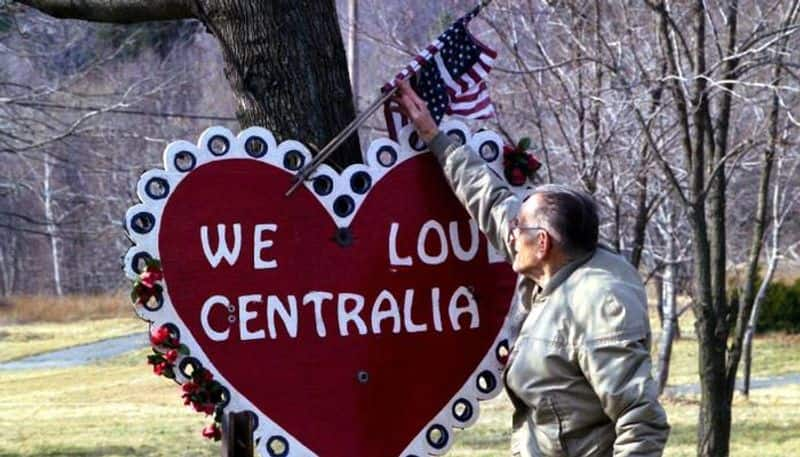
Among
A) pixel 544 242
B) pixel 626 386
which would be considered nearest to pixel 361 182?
pixel 544 242

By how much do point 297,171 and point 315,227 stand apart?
16 cm

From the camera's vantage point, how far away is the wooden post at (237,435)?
357cm

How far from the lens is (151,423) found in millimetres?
15766

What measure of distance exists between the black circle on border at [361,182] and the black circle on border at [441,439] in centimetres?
73

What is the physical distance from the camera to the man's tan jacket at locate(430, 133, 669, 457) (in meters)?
3.29

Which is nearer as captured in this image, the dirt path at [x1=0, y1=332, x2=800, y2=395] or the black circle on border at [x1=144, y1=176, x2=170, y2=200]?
the black circle on border at [x1=144, y1=176, x2=170, y2=200]

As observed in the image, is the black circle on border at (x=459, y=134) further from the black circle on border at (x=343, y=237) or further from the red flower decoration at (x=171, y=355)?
the red flower decoration at (x=171, y=355)

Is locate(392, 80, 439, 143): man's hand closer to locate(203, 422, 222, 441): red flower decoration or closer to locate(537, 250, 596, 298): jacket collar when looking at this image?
locate(537, 250, 596, 298): jacket collar

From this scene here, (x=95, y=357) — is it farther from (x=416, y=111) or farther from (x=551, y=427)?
(x=551, y=427)

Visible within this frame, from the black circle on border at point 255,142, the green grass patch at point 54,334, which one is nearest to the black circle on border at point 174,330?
the black circle on border at point 255,142

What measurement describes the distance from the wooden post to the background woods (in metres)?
0.85

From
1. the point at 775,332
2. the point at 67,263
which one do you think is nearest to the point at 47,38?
the point at 775,332

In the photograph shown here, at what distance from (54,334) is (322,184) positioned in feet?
106

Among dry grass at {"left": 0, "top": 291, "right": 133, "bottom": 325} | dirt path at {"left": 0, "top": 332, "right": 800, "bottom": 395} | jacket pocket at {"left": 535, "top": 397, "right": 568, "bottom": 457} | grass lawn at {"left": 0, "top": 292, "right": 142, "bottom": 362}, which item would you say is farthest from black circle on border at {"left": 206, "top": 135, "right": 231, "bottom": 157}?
dry grass at {"left": 0, "top": 291, "right": 133, "bottom": 325}
